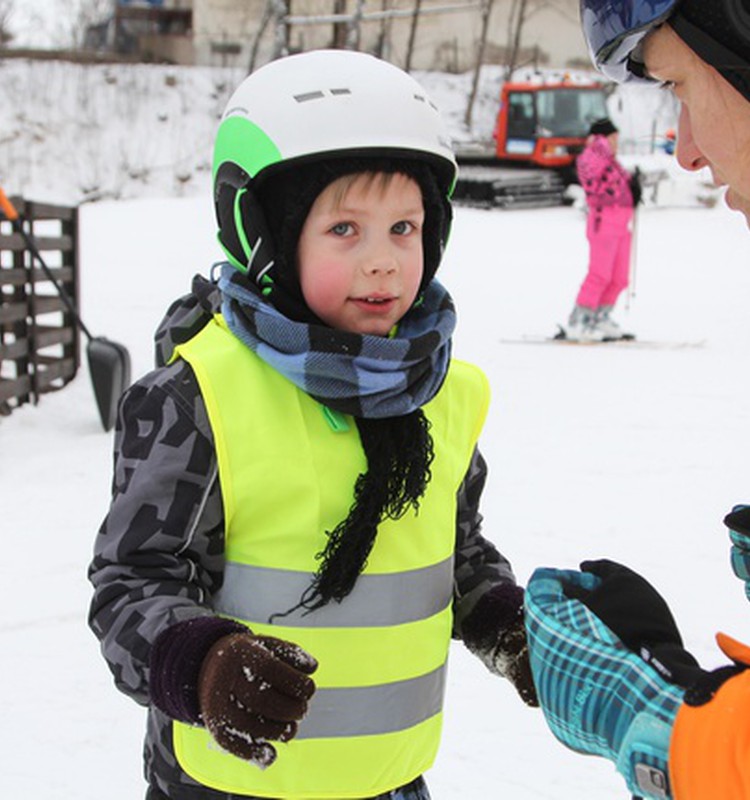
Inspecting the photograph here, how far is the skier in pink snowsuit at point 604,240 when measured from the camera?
31.8 ft

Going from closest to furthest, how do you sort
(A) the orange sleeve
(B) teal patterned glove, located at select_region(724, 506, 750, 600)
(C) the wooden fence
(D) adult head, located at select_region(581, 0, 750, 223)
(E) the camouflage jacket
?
(A) the orange sleeve, (D) adult head, located at select_region(581, 0, 750, 223), (B) teal patterned glove, located at select_region(724, 506, 750, 600), (E) the camouflage jacket, (C) the wooden fence

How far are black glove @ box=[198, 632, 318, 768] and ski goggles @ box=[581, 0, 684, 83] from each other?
81 centimetres

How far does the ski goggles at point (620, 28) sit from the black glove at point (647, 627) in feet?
1.96

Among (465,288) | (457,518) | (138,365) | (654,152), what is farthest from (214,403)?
(654,152)

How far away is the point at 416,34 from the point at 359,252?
36.2 m

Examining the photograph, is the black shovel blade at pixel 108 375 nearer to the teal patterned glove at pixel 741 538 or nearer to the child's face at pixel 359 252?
the child's face at pixel 359 252

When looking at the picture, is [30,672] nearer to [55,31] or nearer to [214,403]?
[214,403]

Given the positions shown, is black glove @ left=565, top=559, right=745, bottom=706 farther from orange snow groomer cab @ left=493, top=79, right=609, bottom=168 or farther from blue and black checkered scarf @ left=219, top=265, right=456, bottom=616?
orange snow groomer cab @ left=493, top=79, right=609, bottom=168

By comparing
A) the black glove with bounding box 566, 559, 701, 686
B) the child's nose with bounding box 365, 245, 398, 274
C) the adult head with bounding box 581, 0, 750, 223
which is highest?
the adult head with bounding box 581, 0, 750, 223

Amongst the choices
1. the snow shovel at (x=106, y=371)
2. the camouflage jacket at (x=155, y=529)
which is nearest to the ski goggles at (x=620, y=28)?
the camouflage jacket at (x=155, y=529)

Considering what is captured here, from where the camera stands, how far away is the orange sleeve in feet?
3.47

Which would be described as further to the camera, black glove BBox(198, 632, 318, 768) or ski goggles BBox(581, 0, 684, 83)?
black glove BBox(198, 632, 318, 768)

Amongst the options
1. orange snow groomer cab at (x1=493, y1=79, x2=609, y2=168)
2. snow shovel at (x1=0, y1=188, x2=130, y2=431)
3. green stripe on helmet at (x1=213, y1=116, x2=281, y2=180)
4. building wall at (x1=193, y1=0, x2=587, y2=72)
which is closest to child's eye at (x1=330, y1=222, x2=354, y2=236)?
green stripe on helmet at (x1=213, y1=116, x2=281, y2=180)

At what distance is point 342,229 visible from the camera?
169 cm
